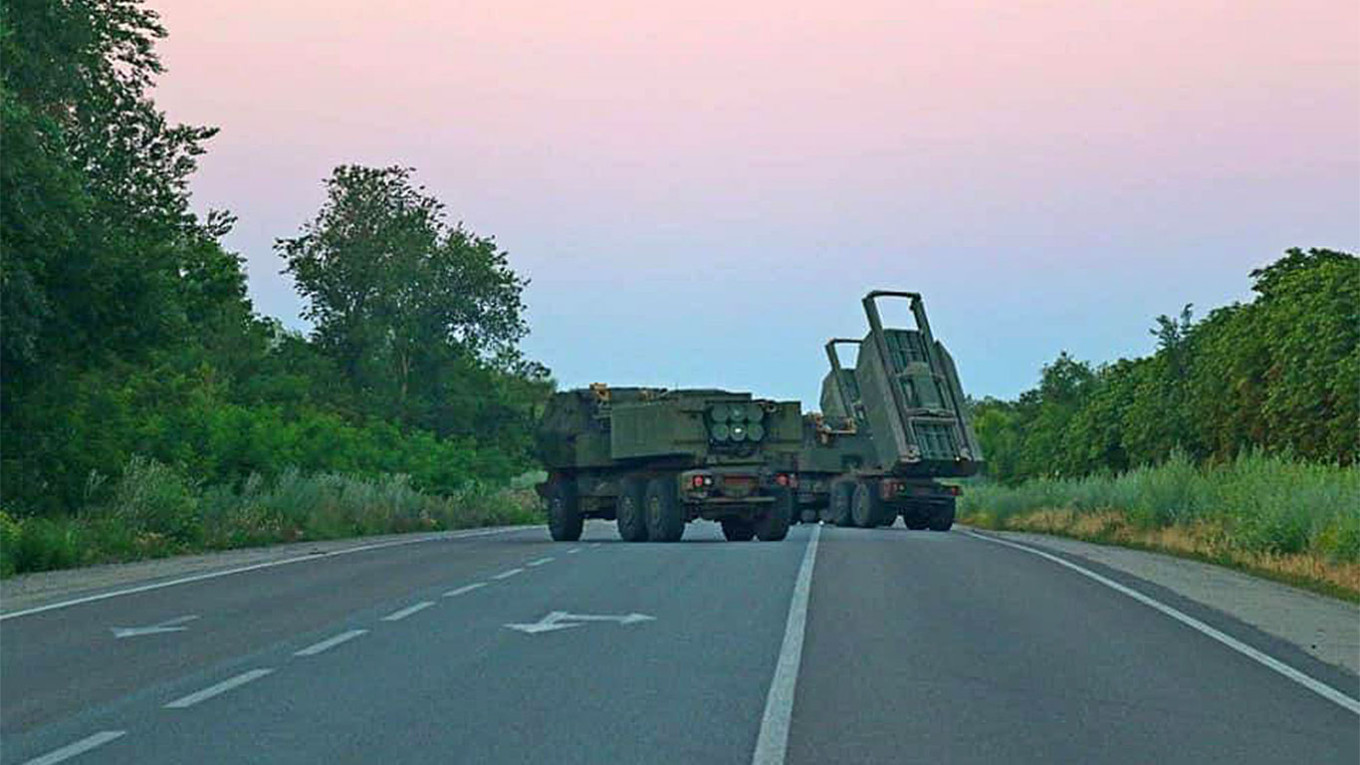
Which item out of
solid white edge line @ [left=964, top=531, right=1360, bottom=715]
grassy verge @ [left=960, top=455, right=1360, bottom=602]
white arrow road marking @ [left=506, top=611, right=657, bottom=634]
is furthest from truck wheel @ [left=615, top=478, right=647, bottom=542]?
white arrow road marking @ [left=506, top=611, right=657, bottom=634]

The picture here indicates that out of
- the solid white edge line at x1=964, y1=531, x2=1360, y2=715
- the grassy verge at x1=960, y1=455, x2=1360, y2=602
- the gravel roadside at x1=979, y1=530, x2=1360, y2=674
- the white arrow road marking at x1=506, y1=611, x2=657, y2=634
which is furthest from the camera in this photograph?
the grassy verge at x1=960, y1=455, x2=1360, y2=602

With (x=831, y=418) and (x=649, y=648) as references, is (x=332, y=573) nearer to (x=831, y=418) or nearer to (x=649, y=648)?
(x=649, y=648)

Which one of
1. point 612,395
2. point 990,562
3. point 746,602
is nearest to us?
point 746,602

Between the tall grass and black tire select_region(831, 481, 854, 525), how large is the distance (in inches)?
195

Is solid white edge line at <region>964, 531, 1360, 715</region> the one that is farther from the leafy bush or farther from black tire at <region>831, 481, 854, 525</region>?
black tire at <region>831, 481, 854, 525</region>

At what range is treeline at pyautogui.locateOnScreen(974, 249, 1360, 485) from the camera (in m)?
51.4

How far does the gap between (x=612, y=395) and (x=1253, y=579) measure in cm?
1613

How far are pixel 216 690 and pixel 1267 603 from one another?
12030 mm

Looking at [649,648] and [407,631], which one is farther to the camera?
[407,631]

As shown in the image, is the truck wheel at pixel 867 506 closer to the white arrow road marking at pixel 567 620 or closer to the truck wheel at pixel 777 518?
the truck wheel at pixel 777 518

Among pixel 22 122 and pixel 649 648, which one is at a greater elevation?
pixel 22 122

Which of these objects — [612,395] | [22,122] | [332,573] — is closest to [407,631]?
[332,573]

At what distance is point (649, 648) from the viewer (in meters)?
14.6

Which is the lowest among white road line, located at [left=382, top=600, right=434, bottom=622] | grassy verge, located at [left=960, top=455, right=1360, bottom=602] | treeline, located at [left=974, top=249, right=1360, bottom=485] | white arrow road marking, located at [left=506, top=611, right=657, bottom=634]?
white arrow road marking, located at [left=506, top=611, right=657, bottom=634]
